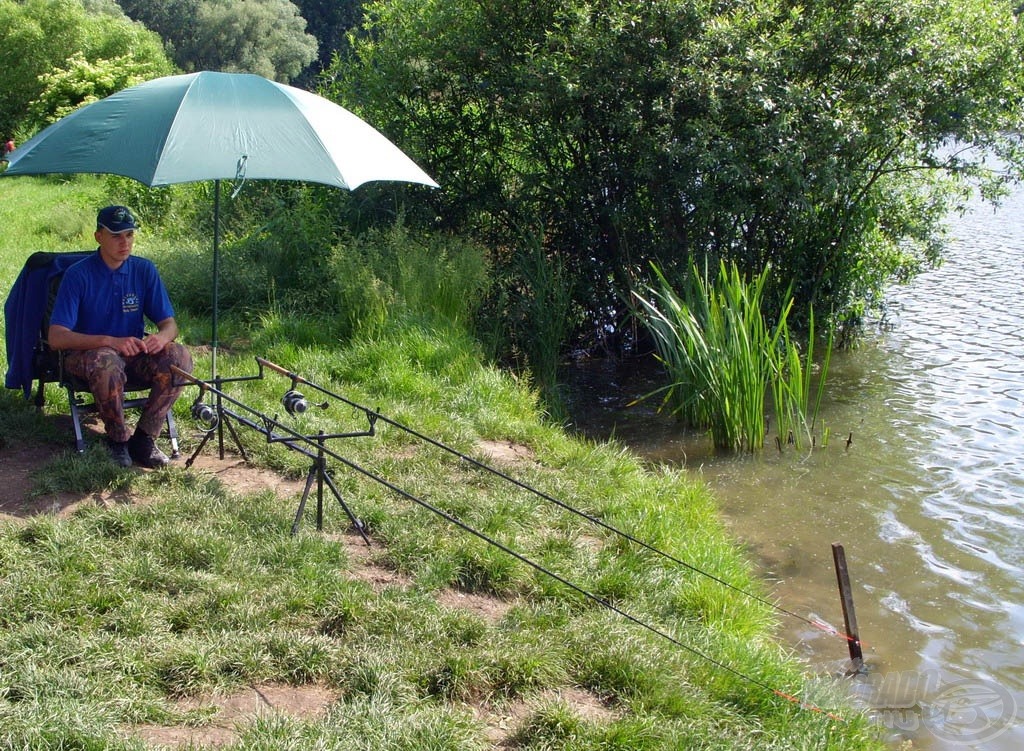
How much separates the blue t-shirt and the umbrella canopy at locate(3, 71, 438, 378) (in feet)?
1.94

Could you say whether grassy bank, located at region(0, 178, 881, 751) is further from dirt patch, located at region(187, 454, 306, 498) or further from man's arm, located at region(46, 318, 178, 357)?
man's arm, located at region(46, 318, 178, 357)

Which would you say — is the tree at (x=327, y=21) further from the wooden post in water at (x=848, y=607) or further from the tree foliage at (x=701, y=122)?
the wooden post in water at (x=848, y=607)

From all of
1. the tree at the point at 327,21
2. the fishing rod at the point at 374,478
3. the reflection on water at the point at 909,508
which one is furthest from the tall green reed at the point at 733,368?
the tree at the point at 327,21

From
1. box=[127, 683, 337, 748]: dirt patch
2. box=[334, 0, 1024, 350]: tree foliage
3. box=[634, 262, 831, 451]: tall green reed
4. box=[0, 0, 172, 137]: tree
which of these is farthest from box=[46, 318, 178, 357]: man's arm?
box=[0, 0, 172, 137]: tree

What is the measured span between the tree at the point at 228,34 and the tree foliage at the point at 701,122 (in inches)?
1327

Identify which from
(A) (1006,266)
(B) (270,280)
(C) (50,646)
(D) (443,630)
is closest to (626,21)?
(B) (270,280)

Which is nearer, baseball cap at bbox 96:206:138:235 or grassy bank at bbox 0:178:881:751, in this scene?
grassy bank at bbox 0:178:881:751

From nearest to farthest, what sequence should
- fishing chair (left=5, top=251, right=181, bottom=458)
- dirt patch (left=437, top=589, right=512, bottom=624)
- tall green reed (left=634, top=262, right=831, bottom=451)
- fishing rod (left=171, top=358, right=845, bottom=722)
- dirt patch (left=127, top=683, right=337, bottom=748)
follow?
dirt patch (left=127, top=683, right=337, bottom=748) → fishing rod (left=171, top=358, right=845, bottom=722) → dirt patch (left=437, top=589, right=512, bottom=624) → fishing chair (left=5, top=251, right=181, bottom=458) → tall green reed (left=634, top=262, right=831, bottom=451)

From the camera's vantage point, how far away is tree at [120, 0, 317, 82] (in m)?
42.8

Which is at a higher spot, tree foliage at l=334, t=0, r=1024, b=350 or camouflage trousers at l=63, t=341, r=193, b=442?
tree foliage at l=334, t=0, r=1024, b=350

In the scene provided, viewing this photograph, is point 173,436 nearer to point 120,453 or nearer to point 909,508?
point 120,453

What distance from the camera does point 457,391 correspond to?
7609 mm

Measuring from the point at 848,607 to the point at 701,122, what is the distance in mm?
5840

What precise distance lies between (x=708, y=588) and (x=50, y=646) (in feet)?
9.62
